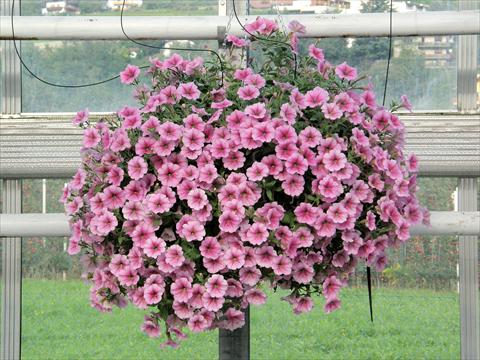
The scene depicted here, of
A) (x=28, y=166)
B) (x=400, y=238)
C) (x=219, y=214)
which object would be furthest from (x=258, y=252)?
(x=28, y=166)

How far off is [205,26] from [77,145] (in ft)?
1.29

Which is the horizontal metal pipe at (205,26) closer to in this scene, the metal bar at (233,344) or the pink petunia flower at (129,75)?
the pink petunia flower at (129,75)

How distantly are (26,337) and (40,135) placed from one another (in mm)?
493

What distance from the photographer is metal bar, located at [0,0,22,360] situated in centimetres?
204

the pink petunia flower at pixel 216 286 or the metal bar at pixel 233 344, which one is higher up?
the pink petunia flower at pixel 216 286

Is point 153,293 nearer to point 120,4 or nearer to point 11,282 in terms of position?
point 11,282

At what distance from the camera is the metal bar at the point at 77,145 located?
1880 mm

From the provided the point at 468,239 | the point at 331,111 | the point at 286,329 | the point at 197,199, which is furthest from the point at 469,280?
the point at 197,199

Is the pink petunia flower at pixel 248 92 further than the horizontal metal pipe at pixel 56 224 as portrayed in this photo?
No

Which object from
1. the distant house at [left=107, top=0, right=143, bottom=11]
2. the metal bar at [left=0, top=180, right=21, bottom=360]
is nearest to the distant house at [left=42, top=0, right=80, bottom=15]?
the distant house at [left=107, top=0, right=143, bottom=11]

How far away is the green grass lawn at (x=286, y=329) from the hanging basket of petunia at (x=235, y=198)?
0.66 metres

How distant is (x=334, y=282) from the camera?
1.34m

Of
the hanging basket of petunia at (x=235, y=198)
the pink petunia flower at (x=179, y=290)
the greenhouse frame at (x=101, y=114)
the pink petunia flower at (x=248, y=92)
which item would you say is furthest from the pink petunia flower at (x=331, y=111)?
the greenhouse frame at (x=101, y=114)

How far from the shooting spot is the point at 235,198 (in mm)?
1295
